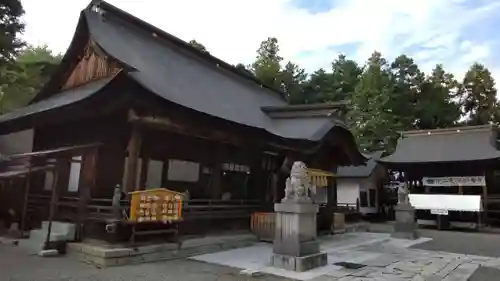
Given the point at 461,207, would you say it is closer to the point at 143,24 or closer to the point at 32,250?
the point at 143,24

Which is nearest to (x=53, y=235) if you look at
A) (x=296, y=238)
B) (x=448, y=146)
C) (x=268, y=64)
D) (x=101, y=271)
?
(x=101, y=271)

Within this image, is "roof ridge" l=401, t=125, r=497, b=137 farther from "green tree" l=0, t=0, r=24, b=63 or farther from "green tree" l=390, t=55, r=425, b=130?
"green tree" l=0, t=0, r=24, b=63

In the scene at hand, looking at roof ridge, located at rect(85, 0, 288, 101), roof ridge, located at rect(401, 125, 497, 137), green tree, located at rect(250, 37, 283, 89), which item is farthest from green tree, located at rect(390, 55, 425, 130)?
roof ridge, located at rect(85, 0, 288, 101)

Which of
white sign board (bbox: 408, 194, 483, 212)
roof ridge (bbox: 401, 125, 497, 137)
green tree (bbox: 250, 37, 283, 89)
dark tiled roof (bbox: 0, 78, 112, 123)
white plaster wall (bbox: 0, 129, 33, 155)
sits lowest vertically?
white sign board (bbox: 408, 194, 483, 212)

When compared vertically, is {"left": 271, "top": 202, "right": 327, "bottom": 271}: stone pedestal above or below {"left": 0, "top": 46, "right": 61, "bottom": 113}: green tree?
below

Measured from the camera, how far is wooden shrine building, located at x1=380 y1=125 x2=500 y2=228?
65.8 ft

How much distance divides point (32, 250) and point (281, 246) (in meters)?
6.04

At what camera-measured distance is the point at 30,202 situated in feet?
36.2

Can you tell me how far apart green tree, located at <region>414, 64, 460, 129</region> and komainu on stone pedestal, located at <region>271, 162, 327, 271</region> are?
112 feet

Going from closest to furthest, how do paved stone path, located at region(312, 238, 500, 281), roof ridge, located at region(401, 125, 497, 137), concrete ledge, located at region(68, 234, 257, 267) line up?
paved stone path, located at region(312, 238, 500, 281) < concrete ledge, located at region(68, 234, 257, 267) < roof ridge, located at region(401, 125, 497, 137)

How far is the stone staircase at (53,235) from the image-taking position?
343 inches

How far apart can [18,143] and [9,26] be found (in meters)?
5.90

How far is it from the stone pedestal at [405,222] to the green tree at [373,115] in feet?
54.0

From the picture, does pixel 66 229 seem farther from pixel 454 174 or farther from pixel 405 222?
pixel 454 174
